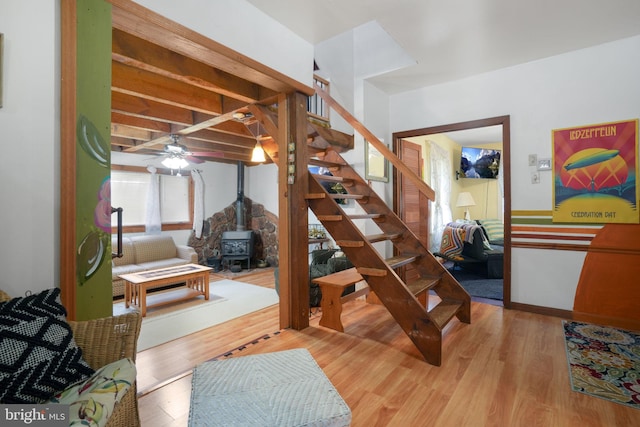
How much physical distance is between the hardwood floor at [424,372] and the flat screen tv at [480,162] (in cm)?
423

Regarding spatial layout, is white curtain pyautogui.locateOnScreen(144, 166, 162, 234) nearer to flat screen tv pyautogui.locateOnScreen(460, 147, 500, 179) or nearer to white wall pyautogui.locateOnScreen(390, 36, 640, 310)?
white wall pyautogui.locateOnScreen(390, 36, 640, 310)

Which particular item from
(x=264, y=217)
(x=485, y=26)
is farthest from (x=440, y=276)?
(x=264, y=217)

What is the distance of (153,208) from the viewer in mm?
5918

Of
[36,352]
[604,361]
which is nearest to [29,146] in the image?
[36,352]

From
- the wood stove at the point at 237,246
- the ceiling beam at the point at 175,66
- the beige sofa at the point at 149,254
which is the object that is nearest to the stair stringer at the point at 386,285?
the ceiling beam at the point at 175,66

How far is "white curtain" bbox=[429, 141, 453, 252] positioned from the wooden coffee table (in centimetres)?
371

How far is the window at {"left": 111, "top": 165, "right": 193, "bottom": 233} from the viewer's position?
561cm

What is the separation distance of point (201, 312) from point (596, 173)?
14.4 ft

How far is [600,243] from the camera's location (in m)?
2.88

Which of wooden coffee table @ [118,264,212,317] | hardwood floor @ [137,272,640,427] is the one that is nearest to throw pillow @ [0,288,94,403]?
hardwood floor @ [137,272,640,427]

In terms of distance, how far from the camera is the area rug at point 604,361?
1.80 m

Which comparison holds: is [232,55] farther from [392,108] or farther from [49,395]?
[392,108]

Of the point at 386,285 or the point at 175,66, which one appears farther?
the point at 175,66

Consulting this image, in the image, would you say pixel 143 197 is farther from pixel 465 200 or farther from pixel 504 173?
pixel 465 200
